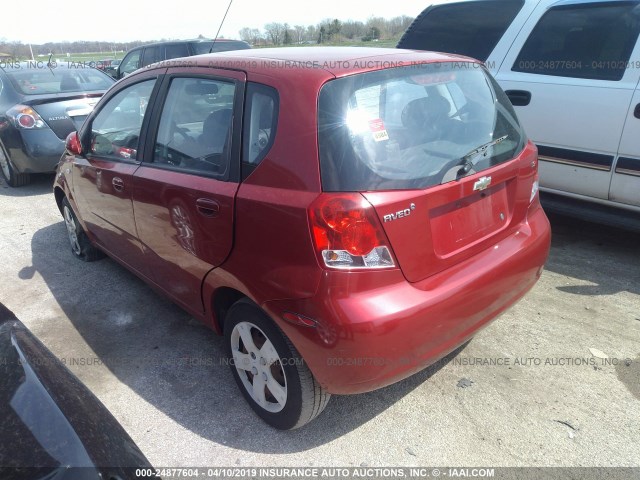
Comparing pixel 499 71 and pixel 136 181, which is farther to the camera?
pixel 499 71

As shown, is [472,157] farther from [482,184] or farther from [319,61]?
[319,61]

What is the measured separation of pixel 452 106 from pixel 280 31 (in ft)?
12.0

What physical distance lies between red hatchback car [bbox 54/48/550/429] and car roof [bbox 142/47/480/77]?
0.01 m

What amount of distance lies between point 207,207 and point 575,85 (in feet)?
9.96

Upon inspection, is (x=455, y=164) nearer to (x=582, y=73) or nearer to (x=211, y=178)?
(x=211, y=178)

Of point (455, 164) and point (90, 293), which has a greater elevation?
point (455, 164)

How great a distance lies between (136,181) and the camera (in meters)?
2.91

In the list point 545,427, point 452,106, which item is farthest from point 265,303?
point 545,427

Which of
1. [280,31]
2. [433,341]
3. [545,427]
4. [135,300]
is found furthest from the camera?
[280,31]

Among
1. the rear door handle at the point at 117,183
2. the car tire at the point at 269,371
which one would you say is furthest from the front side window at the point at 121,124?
the car tire at the point at 269,371

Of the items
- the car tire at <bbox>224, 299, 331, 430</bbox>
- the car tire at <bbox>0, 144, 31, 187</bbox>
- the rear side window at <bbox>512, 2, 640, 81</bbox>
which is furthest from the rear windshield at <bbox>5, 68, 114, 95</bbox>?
the car tire at <bbox>224, 299, 331, 430</bbox>

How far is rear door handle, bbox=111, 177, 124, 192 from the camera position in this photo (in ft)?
10.1

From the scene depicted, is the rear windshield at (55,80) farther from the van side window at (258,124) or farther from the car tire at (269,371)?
the car tire at (269,371)

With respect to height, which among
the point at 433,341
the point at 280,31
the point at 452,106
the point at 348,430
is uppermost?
the point at 280,31
